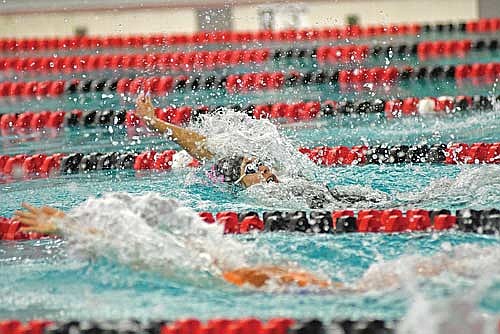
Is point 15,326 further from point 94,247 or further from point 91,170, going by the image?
point 91,170

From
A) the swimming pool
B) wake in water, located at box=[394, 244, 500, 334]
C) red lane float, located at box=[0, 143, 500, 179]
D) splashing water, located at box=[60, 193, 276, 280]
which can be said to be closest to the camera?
wake in water, located at box=[394, 244, 500, 334]

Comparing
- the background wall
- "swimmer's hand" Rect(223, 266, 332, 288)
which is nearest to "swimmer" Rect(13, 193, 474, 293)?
"swimmer's hand" Rect(223, 266, 332, 288)

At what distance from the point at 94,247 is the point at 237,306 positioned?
660mm

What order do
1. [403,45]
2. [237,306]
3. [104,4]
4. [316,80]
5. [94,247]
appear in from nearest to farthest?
[237,306], [94,247], [316,80], [403,45], [104,4]

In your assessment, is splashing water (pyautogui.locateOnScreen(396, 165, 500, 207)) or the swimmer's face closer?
splashing water (pyautogui.locateOnScreen(396, 165, 500, 207))

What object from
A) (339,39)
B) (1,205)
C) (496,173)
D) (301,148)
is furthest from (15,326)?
(339,39)

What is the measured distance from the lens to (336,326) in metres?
3.14

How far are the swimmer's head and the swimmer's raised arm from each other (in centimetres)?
11

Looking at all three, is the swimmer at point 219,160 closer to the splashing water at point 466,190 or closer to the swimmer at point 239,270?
the splashing water at point 466,190

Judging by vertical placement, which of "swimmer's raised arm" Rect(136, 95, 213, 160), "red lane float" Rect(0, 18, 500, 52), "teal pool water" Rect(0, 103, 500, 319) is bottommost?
"teal pool water" Rect(0, 103, 500, 319)

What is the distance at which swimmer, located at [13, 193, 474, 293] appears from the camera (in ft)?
11.8

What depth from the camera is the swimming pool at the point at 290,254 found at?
11.4ft

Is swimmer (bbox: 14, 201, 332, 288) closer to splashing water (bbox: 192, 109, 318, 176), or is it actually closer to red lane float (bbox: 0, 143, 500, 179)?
splashing water (bbox: 192, 109, 318, 176)

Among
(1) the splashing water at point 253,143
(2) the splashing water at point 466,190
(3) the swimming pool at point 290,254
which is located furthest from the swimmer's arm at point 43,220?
(2) the splashing water at point 466,190
